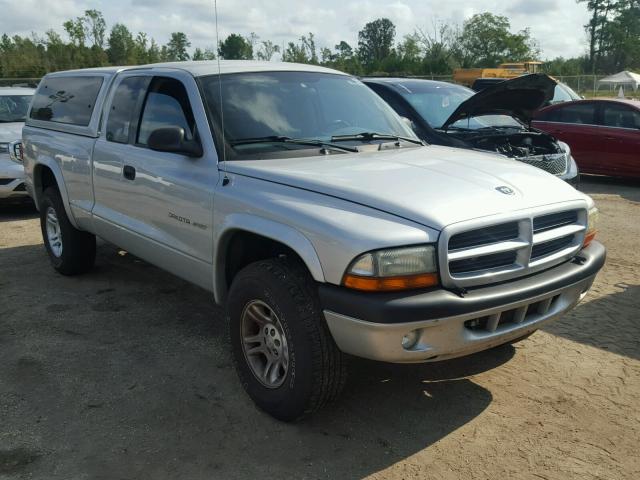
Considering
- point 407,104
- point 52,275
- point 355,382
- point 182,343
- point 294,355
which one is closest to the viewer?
point 294,355

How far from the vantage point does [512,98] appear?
6.72 metres

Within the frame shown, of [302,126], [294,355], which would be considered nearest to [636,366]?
[294,355]

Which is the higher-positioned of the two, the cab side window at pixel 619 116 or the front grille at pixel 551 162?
the cab side window at pixel 619 116

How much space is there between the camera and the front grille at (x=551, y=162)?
6957 millimetres

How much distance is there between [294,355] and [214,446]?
2.04 ft

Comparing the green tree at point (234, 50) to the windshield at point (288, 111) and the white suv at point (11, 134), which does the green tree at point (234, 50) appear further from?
the white suv at point (11, 134)

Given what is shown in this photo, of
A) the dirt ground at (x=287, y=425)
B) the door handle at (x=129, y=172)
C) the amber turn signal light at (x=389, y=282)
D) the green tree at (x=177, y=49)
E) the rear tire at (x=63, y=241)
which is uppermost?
A: the green tree at (x=177, y=49)

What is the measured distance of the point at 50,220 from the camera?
6.22m

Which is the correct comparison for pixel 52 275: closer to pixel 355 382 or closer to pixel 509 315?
pixel 355 382

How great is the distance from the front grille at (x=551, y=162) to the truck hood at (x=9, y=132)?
23.1ft

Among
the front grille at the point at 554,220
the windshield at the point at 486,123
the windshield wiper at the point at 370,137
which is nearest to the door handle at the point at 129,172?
the windshield wiper at the point at 370,137

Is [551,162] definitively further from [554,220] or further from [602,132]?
[602,132]

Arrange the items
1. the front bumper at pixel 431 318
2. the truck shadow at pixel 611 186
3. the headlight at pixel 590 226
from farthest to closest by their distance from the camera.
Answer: the truck shadow at pixel 611 186, the headlight at pixel 590 226, the front bumper at pixel 431 318

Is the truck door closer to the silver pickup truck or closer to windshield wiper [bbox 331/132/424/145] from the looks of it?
the silver pickup truck
